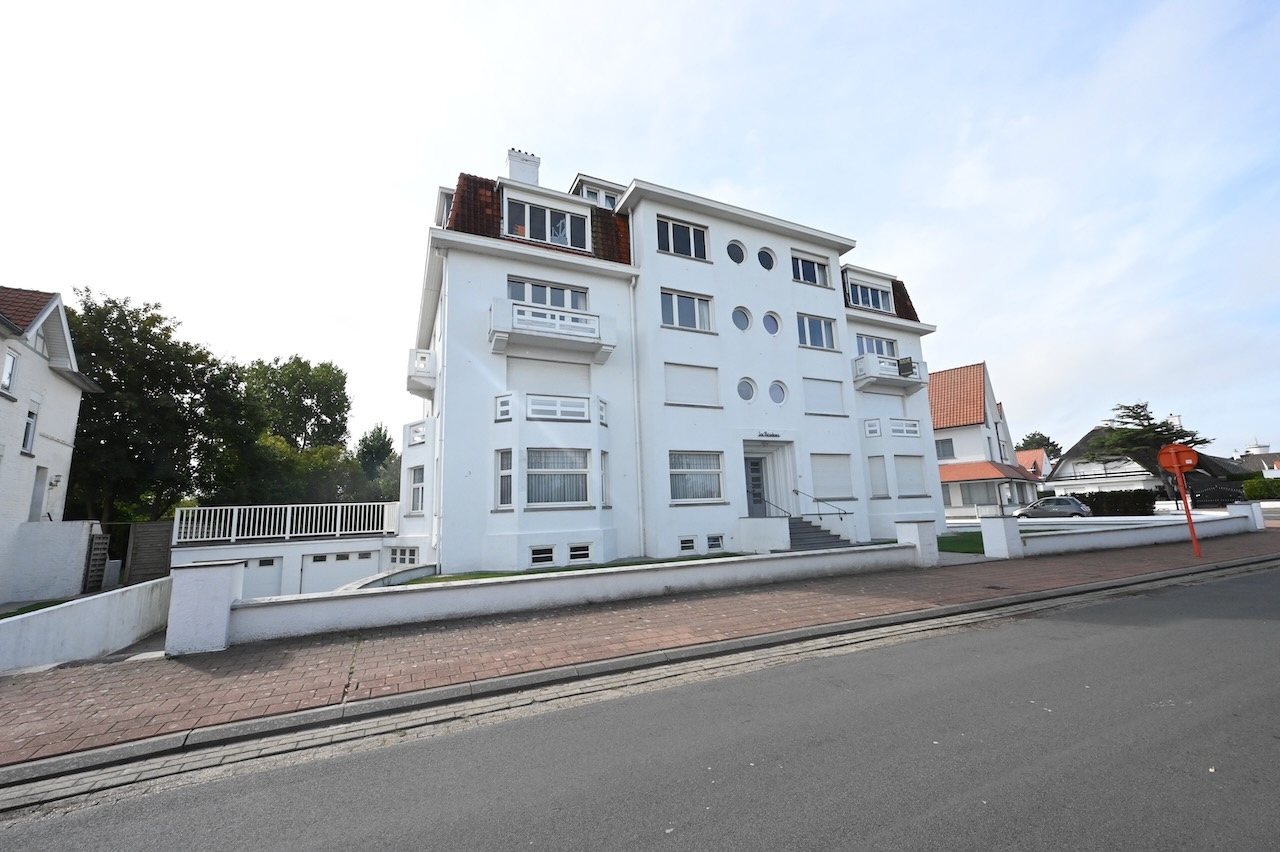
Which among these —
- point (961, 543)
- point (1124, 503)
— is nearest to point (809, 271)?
point (961, 543)

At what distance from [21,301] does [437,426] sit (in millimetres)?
14531

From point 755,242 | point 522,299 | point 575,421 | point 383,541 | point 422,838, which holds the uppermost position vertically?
point 755,242

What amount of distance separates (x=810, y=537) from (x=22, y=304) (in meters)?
26.3

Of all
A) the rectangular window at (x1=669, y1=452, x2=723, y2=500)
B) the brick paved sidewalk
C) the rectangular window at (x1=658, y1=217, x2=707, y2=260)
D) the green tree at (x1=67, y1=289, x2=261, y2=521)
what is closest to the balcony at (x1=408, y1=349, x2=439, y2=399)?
the rectangular window at (x1=669, y1=452, x2=723, y2=500)

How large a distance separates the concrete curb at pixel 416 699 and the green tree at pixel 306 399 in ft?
160

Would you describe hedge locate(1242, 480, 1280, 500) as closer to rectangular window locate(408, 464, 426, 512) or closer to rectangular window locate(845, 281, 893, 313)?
rectangular window locate(845, 281, 893, 313)

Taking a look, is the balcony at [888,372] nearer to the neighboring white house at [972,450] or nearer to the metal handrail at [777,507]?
the metal handrail at [777,507]

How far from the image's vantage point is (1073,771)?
3631 mm

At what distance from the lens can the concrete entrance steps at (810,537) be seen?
16906 mm

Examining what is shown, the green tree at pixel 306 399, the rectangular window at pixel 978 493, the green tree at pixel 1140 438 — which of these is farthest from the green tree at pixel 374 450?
the green tree at pixel 1140 438

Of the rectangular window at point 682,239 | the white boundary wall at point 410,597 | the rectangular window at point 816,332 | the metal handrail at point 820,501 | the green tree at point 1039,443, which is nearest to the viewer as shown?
the white boundary wall at point 410,597

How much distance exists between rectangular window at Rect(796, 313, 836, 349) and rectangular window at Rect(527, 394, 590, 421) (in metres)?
9.66

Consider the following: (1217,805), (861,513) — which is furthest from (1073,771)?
(861,513)

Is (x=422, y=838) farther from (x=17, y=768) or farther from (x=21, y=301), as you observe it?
(x=21, y=301)
